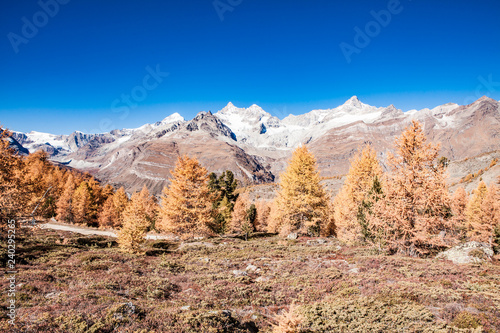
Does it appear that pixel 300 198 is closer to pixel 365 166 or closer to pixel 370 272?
pixel 365 166

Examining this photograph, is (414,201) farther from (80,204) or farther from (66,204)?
(66,204)

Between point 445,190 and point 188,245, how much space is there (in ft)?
68.0

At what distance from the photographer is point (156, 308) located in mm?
8266

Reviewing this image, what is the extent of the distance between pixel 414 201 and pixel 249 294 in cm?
1249

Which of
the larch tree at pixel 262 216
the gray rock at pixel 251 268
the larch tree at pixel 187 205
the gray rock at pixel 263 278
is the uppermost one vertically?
the larch tree at pixel 187 205

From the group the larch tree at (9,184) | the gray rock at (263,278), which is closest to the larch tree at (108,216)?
the larch tree at (9,184)

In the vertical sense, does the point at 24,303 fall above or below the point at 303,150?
below

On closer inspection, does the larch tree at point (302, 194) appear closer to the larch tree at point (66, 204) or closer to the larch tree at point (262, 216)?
the larch tree at point (262, 216)

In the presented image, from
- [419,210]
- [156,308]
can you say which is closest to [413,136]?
[419,210]

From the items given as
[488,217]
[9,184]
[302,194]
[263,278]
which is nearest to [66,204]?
[9,184]

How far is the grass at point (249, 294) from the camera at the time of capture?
23.1 feet

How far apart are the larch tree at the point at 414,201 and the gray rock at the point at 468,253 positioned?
3.03ft

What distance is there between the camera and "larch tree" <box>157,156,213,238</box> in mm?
24578

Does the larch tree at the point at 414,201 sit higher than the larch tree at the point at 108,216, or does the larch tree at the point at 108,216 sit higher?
the larch tree at the point at 414,201
